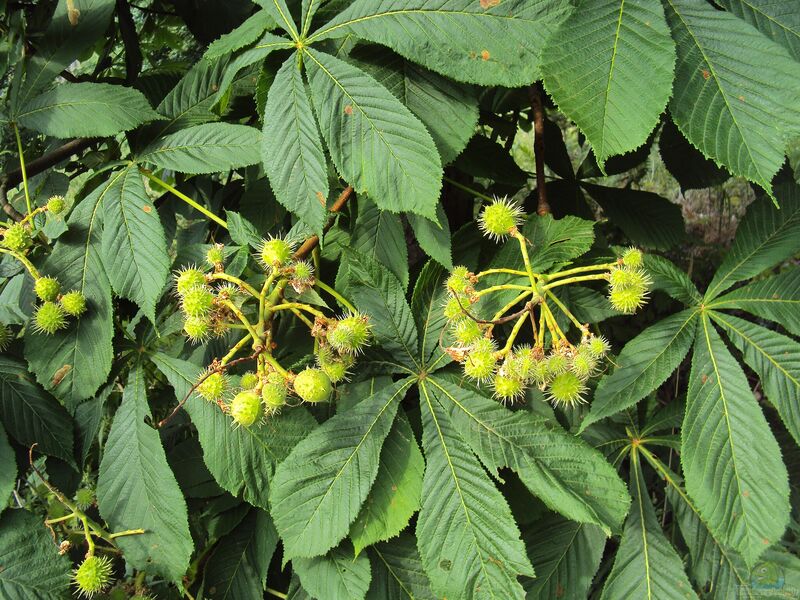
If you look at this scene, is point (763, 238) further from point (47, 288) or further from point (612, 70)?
point (47, 288)

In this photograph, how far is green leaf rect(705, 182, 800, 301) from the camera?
4.42 ft

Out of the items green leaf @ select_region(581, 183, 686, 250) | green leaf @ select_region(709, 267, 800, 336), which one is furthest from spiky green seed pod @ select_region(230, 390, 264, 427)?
green leaf @ select_region(581, 183, 686, 250)

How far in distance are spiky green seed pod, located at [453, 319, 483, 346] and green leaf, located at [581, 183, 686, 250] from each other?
91 centimetres

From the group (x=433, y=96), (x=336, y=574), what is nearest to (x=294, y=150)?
(x=433, y=96)

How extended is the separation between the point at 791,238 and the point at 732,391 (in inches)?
14.5

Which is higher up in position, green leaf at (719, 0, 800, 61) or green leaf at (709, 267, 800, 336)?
green leaf at (719, 0, 800, 61)

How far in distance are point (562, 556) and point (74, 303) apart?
1.18 m

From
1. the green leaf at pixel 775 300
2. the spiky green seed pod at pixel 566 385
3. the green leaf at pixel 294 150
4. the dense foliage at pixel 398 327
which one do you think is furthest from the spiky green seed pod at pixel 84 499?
the green leaf at pixel 775 300

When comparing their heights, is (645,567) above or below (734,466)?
below

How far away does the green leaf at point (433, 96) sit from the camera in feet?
3.97

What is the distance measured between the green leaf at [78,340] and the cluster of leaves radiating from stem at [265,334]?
282 millimetres

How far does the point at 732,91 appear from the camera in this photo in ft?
3.38

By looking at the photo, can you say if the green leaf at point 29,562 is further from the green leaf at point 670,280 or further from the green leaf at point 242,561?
the green leaf at point 670,280

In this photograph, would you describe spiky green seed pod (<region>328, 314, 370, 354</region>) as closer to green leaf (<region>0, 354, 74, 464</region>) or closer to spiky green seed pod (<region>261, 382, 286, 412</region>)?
spiky green seed pod (<region>261, 382, 286, 412</region>)
